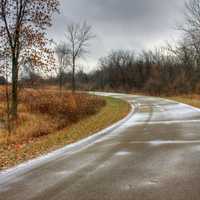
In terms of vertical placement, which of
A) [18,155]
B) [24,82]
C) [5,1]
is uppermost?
[5,1]

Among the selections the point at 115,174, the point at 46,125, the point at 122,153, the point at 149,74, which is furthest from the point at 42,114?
the point at 149,74

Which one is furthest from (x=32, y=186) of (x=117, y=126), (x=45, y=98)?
(x=45, y=98)

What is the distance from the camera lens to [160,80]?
210ft

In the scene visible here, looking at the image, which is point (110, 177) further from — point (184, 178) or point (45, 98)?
point (45, 98)

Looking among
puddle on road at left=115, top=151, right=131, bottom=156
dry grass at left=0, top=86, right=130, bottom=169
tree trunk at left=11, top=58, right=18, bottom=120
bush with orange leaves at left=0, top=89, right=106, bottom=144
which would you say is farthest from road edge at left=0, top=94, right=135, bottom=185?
tree trunk at left=11, top=58, right=18, bottom=120

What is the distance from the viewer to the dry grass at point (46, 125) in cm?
1069

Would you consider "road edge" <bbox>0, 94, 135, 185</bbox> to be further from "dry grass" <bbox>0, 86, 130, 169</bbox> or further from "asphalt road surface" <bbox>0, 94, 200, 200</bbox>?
"dry grass" <bbox>0, 86, 130, 169</bbox>

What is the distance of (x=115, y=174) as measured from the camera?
666cm

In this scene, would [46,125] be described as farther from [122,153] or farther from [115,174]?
[115,174]

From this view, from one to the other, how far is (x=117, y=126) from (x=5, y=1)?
913 cm

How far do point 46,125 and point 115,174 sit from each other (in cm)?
1303

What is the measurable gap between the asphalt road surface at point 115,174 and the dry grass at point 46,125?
4.51 feet

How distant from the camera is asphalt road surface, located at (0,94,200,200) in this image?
17.9ft

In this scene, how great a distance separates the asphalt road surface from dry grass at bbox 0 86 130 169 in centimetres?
138
